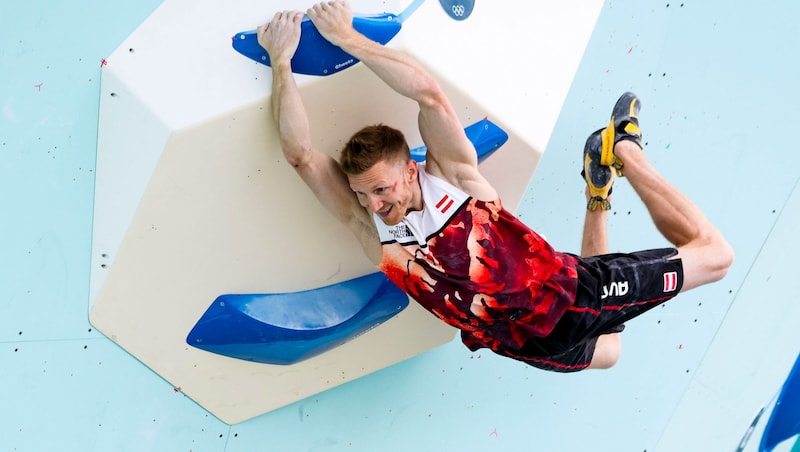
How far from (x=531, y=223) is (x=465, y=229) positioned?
1.62 feet

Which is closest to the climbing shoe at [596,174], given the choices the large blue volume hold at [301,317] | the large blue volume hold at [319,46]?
the large blue volume hold at [301,317]

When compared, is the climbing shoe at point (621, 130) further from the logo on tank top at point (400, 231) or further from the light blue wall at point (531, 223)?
the logo on tank top at point (400, 231)

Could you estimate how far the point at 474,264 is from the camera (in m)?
1.59

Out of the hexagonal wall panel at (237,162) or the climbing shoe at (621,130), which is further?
the climbing shoe at (621,130)

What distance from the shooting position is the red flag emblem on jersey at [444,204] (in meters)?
1.57

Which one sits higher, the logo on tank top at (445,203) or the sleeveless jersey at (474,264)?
the logo on tank top at (445,203)

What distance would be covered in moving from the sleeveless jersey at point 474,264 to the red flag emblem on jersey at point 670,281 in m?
0.19

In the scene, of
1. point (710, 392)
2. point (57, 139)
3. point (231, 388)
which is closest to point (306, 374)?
point (231, 388)

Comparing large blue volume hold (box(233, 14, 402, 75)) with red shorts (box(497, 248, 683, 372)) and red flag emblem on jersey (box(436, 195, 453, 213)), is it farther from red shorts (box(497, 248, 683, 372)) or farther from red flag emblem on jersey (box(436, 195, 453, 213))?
red shorts (box(497, 248, 683, 372))

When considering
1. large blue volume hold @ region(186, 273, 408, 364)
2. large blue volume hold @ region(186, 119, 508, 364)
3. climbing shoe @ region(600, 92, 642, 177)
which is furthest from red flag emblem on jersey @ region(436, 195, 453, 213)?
climbing shoe @ region(600, 92, 642, 177)

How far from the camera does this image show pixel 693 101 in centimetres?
216

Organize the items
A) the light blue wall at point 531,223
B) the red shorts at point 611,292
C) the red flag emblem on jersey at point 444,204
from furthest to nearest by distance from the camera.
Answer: the red shorts at point 611,292
the red flag emblem on jersey at point 444,204
the light blue wall at point 531,223

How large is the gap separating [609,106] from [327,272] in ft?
2.71

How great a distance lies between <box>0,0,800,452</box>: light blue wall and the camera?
1422 millimetres
